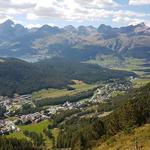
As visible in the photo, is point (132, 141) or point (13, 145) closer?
point (132, 141)

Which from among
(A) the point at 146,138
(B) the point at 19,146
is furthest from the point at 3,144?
(A) the point at 146,138

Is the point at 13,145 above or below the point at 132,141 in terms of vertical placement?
below

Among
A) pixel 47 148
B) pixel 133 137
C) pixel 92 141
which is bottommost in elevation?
pixel 47 148

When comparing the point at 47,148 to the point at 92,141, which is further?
the point at 47,148

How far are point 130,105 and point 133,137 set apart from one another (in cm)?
Answer: 3176

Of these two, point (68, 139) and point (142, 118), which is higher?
point (142, 118)

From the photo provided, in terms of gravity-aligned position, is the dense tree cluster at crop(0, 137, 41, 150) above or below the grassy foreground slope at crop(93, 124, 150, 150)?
below

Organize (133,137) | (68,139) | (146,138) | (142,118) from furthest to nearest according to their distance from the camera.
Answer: (68,139) → (142,118) → (133,137) → (146,138)

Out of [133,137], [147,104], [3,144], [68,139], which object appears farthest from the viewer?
[68,139]

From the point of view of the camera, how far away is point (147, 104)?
519 feet

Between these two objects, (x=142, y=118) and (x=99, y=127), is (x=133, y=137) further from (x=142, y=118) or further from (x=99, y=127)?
(x=99, y=127)

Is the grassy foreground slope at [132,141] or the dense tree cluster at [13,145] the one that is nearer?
the grassy foreground slope at [132,141]

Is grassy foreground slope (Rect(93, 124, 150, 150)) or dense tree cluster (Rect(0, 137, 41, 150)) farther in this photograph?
dense tree cluster (Rect(0, 137, 41, 150))

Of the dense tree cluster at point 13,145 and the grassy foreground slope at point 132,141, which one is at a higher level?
the grassy foreground slope at point 132,141
